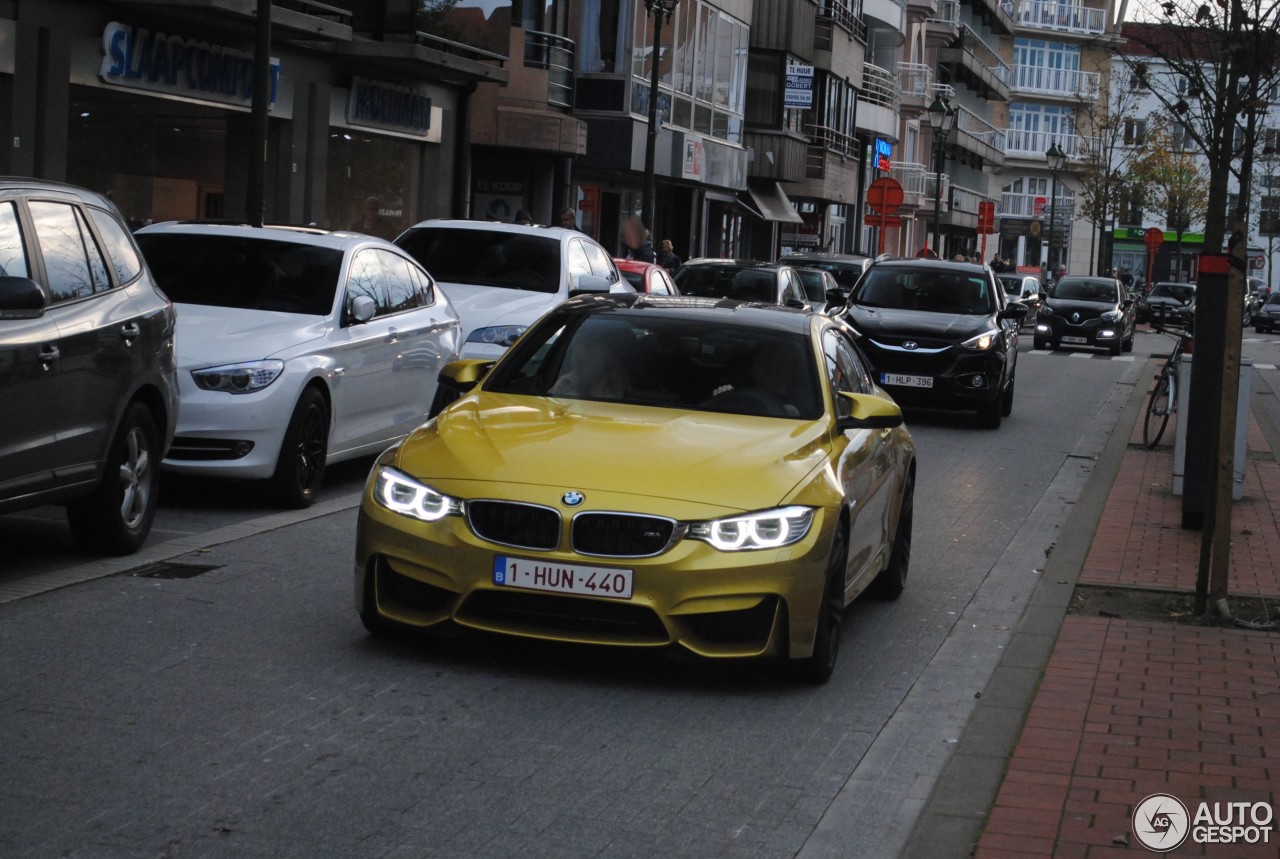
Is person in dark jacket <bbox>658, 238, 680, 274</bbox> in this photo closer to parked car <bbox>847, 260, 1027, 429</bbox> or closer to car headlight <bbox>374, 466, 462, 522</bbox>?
parked car <bbox>847, 260, 1027, 429</bbox>

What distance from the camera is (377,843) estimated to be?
5.05m

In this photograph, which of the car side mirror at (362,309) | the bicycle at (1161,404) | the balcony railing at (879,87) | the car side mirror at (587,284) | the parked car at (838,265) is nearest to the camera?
the car side mirror at (362,309)

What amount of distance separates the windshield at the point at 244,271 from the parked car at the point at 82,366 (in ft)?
7.61

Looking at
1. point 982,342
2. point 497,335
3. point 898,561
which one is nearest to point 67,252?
point 898,561

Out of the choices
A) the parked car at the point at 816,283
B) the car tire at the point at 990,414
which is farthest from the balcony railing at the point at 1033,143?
the car tire at the point at 990,414

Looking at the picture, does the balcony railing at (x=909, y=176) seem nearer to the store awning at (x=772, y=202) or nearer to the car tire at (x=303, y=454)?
the store awning at (x=772, y=202)

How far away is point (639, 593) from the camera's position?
680cm

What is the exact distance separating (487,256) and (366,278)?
4.41 meters

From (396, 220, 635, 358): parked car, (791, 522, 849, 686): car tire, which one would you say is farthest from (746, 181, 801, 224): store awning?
(791, 522, 849, 686): car tire

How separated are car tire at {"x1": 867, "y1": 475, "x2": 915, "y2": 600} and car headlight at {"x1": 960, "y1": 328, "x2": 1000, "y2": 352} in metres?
11.0

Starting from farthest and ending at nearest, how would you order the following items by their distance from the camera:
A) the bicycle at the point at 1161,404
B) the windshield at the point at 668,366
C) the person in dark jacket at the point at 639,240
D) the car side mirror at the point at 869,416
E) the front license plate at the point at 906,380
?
1. the person in dark jacket at the point at 639,240
2. the front license plate at the point at 906,380
3. the bicycle at the point at 1161,404
4. the windshield at the point at 668,366
5. the car side mirror at the point at 869,416

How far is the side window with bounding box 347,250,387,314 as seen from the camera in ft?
41.0

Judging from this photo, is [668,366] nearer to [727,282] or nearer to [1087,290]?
[727,282]

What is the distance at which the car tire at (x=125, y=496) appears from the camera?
916 cm
